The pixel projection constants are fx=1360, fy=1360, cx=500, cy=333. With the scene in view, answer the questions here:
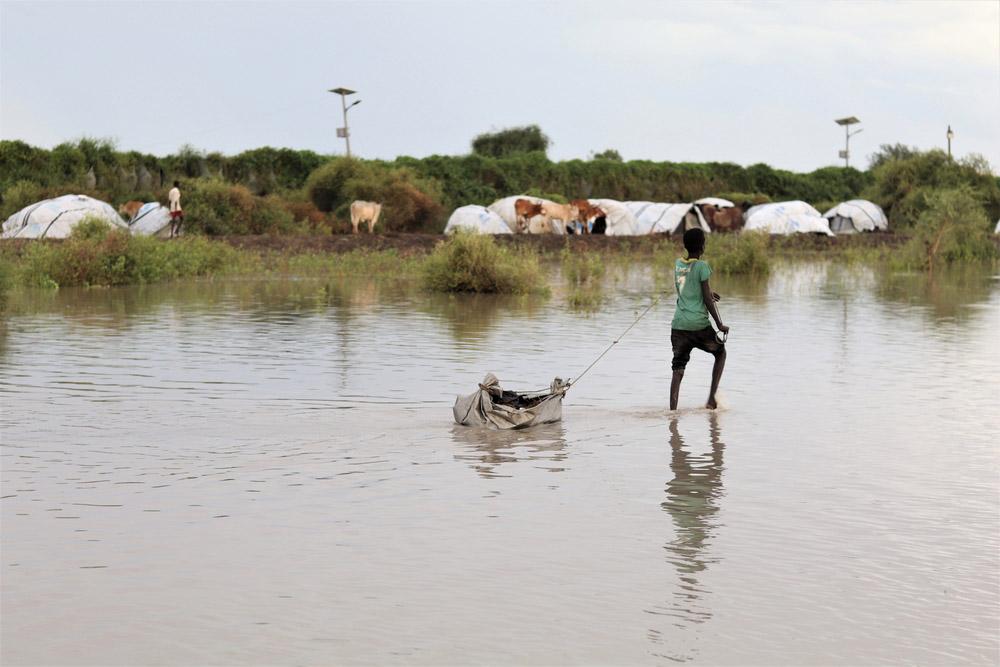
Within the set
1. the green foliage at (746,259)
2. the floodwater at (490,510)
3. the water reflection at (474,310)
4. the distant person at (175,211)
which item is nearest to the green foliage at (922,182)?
the green foliage at (746,259)

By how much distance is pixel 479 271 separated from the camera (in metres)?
22.5

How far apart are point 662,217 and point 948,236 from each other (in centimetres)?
1223

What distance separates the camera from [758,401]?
10.7 meters

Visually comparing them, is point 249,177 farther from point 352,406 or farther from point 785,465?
point 785,465

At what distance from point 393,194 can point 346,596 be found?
36.0 m

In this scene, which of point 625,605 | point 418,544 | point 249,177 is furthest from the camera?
point 249,177

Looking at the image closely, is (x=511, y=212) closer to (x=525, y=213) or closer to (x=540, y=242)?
(x=525, y=213)

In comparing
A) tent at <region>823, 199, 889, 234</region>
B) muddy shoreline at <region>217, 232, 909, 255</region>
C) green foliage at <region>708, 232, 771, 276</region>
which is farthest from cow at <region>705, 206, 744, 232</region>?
green foliage at <region>708, 232, 771, 276</region>

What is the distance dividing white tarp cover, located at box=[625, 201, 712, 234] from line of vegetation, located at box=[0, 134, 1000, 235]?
4945 millimetres

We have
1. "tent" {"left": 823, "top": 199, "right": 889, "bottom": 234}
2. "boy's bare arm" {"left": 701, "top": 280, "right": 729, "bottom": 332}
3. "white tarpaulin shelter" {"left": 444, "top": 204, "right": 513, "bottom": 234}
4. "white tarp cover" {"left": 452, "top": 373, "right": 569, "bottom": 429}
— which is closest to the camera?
"white tarp cover" {"left": 452, "top": 373, "right": 569, "bottom": 429}

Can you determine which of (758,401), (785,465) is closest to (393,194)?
(758,401)

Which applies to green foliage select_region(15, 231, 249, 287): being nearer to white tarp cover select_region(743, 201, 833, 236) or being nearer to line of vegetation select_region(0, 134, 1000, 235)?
line of vegetation select_region(0, 134, 1000, 235)

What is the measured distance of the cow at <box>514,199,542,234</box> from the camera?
4009 cm

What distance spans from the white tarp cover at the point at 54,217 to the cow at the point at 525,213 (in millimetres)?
11715
